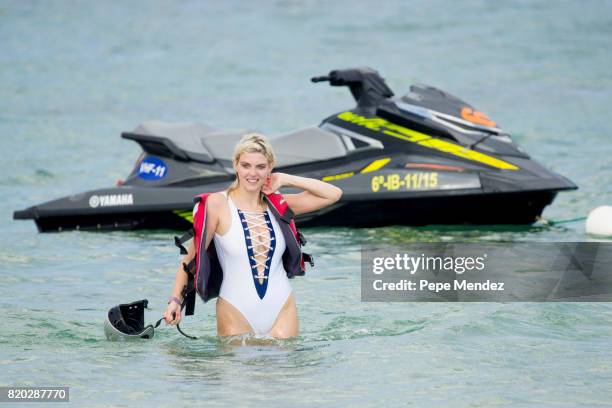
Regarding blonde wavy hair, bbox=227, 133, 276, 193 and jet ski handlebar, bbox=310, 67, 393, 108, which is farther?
jet ski handlebar, bbox=310, 67, 393, 108

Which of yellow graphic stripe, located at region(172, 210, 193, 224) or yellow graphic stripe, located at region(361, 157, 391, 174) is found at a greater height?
yellow graphic stripe, located at region(361, 157, 391, 174)

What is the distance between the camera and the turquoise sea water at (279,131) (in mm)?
6129

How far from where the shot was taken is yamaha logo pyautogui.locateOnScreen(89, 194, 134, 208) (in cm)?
1034

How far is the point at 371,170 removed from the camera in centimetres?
1004

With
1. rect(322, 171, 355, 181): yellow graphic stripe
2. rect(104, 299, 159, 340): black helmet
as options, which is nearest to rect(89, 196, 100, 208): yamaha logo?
rect(322, 171, 355, 181): yellow graphic stripe

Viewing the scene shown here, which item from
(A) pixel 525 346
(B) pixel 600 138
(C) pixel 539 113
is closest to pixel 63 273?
(A) pixel 525 346

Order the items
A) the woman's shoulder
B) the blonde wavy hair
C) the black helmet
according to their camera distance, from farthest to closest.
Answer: the black helmet < the woman's shoulder < the blonde wavy hair

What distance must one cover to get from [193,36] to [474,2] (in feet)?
19.9

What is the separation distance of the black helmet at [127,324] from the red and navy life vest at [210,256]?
347mm

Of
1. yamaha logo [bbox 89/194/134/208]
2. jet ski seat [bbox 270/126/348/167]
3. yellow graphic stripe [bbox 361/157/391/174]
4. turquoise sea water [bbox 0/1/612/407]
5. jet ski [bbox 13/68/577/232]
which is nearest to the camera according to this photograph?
turquoise sea water [bbox 0/1/612/407]

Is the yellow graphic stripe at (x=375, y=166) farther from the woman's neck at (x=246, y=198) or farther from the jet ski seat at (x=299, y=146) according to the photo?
the woman's neck at (x=246, y=198)

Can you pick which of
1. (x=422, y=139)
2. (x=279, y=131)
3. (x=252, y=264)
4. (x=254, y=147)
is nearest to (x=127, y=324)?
(x=252, y=264)

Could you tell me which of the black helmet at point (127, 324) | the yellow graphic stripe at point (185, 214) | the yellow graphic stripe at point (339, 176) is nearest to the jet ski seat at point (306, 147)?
the yellow graphic stripe at point (339, 176)

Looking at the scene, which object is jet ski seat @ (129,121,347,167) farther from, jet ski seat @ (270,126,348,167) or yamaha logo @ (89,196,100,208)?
yamaha logo @ (89,196,100,208)
